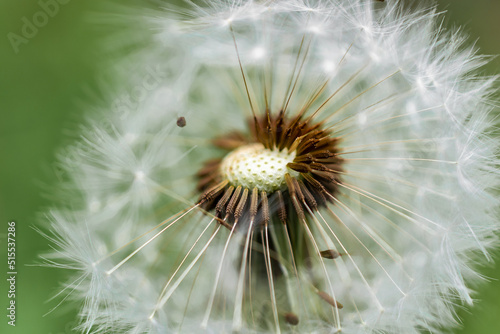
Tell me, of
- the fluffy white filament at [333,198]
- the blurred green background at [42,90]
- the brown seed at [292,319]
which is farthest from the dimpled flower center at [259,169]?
the blurred green background at [42,90]

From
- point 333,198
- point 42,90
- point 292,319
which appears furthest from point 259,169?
point 42,90

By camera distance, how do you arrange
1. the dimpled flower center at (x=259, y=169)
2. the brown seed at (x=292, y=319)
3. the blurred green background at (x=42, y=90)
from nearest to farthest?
1. the brown seed at (x=292, y=319)
2. the dimpled flower center at (x=259, y=169)
3. the blurred green background at (x=42, y=90)

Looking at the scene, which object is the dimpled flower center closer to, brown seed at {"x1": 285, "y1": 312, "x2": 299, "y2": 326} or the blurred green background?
brown seed at {"x1": 285, "y1": 312, "x2": 299, "y2": 326}

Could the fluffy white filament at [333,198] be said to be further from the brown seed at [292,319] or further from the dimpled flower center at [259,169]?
the dimpled flower center at [259,169]

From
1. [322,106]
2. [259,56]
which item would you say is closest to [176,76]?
[259,56]

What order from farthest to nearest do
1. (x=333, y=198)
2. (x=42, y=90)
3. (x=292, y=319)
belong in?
(x=42, y=90), (x=333, y=198), (x=292, y=319)

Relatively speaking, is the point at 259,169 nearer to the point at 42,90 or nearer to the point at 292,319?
the point at 292,319
